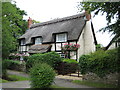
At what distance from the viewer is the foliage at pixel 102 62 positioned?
761 cm

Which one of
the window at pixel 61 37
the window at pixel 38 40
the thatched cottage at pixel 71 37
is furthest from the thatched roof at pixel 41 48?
the window at pixel 61 37

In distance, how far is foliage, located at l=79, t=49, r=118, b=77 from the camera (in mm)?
7608

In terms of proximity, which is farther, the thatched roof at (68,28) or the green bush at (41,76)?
the thatched roof at (68,28)

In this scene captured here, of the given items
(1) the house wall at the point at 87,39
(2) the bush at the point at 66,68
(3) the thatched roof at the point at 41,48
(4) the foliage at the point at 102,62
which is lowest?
(2) the bush at the point at 66,68

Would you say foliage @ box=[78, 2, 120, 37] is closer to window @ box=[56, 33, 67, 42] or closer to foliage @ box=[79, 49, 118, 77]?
foliage @ box=[79, 49, 118, 77]

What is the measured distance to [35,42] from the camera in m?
21.6

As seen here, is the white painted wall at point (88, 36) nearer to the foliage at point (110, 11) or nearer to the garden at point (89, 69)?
the garden at point (89, 69)

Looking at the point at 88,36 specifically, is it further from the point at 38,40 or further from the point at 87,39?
the point at 38,40

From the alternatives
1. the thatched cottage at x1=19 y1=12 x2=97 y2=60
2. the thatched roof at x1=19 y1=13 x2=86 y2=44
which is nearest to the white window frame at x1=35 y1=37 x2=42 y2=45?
the thatched cottage at x1=19 y1=12 x2=97 y2=60

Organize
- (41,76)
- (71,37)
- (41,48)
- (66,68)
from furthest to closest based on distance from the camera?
(41,48), (71,37), (66,68), (41,76)

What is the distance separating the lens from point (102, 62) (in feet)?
26.1

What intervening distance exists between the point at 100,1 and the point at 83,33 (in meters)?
10.4

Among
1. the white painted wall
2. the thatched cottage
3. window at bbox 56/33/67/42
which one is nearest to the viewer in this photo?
the thatched cottage

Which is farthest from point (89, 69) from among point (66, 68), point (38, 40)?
point (38, 40)
